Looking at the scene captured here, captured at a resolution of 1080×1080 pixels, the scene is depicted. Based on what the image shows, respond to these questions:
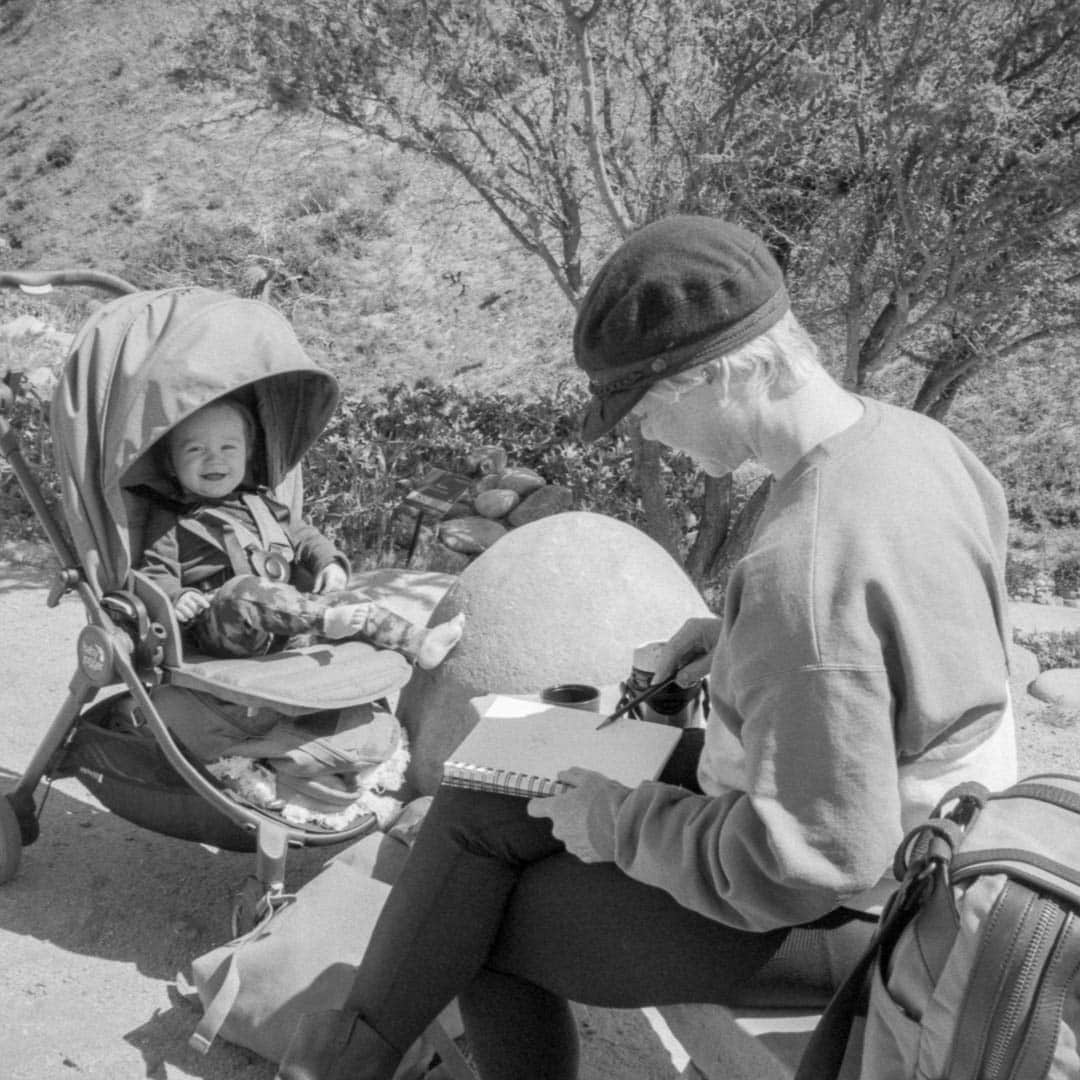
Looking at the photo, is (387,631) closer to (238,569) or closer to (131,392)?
(238,569)

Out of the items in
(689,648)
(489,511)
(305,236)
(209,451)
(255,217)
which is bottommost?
(489,511)

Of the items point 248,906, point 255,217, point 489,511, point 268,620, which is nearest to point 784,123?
point 489,511

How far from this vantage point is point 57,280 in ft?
10.9

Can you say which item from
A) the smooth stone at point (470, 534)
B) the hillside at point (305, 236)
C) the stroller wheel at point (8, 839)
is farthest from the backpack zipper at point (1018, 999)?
the smooth stone at point (470, 534)

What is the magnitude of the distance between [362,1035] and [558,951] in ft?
1.30

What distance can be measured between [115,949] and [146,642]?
795 mm

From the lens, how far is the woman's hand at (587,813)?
1829mm

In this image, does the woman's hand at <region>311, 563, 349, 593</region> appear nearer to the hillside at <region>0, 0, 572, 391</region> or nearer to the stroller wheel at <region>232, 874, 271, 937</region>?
the stroller wheel at <region>232, 874, 271, 937</region>

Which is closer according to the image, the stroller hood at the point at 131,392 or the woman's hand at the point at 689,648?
the woman's hand at the point at 689,648

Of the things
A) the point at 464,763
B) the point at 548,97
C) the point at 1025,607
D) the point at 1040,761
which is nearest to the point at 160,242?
the point at 548,97

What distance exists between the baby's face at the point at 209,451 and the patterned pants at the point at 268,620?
1.04 feet

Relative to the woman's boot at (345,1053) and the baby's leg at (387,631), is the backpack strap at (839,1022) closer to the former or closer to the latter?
the woman's boot at (345,1053)

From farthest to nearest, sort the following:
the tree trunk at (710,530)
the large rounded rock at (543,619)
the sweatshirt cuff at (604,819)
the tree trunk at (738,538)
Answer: the tree trunk at (710,530), the tree trunk at (738,538), the large rounded rock at (543,619), the sweatshirt cuff at (604,819)

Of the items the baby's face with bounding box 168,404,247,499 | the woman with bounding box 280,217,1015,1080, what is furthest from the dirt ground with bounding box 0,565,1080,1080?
the baby's face with bounding box 168,404,247,499
